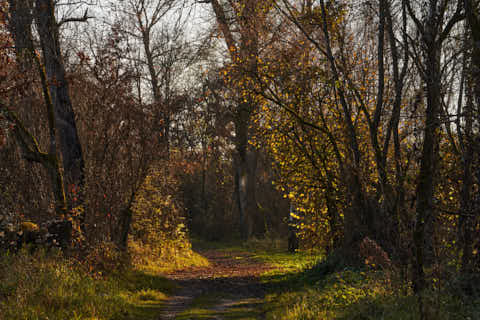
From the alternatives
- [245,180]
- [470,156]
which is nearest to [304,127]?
[470,156]

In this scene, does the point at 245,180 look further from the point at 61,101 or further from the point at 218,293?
the point at 61,101

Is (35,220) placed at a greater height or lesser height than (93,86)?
lesser

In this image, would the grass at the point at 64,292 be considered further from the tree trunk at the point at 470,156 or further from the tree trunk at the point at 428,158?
the tree trunk at the point at 470,156

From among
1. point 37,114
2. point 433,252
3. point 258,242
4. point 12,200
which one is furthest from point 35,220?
point 258,242

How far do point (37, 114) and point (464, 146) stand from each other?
10348 mm

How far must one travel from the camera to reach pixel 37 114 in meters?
12.3

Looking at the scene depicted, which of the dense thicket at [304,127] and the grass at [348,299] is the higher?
the dense thicket at [304,127]

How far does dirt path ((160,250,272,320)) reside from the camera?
9305mm

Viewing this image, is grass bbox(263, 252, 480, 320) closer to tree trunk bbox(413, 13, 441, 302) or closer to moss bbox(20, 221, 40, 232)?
tree trunk bbox(413, 13, 441, 302)

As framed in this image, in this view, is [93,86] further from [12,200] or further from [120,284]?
[120,284]

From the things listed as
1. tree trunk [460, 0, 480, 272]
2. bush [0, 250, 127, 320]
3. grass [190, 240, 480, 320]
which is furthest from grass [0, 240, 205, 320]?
tree trunk [460, 0, 480, 272]

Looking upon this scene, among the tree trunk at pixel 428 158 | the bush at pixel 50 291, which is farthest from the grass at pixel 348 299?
the bush at pixel 50 291

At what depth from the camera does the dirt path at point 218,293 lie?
9305 millimetres

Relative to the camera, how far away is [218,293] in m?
12.0
